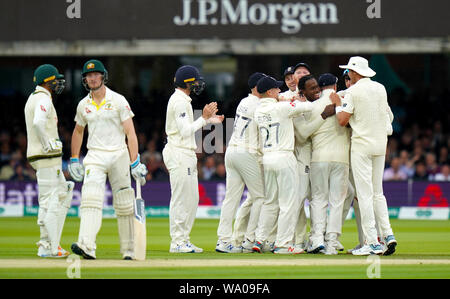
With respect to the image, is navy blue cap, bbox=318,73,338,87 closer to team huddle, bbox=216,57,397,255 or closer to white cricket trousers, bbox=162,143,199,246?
team huddle, bbox=216,57,397,255

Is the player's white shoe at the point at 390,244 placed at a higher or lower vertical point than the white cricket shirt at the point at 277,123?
lower

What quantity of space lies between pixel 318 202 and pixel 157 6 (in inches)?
352

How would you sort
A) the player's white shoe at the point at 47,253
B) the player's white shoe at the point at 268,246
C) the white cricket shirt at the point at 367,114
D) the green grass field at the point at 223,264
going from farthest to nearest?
the player's white shoe at the point at 268,246
the white cricket shirt at the point at 367,114
the player's white shoe at the point at 47,253
the green grass field at the point at 223,264

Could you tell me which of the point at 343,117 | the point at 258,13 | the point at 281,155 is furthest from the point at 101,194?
the point at 258,13

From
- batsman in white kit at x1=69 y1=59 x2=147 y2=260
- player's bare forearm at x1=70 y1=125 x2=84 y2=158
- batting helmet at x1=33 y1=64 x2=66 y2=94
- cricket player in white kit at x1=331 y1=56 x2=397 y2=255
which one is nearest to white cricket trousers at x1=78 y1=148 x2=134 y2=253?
batsman in white kit at x1=69 y1=59 x2=147 y2=260

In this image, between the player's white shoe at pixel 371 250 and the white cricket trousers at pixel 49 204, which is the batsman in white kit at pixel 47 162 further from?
the player's white shoe at pixel 371 250

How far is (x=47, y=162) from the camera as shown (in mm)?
9984

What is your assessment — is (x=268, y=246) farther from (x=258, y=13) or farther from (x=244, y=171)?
(x=258, y=13)

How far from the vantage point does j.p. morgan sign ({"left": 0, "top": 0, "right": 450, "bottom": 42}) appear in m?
18.2

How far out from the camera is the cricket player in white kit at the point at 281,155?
1043 cm

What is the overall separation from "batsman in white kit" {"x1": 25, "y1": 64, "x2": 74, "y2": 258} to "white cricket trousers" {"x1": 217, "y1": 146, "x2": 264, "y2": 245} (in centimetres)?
196

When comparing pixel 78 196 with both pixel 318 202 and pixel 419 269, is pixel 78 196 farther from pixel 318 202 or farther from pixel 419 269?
pixel 419 269

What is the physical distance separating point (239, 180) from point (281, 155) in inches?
30.7

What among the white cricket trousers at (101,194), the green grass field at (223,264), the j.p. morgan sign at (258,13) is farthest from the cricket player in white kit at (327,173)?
the j.p. morgan sign at (258,13)
